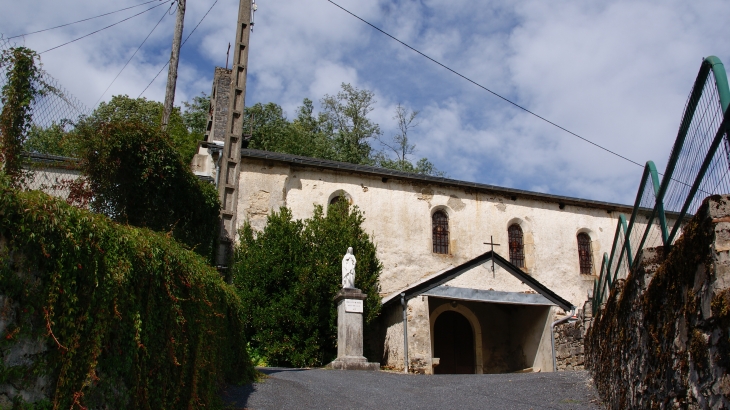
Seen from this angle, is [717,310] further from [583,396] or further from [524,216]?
[524,216]

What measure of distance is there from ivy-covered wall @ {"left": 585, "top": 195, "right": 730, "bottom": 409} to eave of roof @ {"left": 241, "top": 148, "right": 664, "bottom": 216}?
1597 centimetres

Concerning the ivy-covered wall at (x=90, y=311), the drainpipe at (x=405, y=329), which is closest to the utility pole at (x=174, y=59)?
the drainpipe at (x=405, y=329)

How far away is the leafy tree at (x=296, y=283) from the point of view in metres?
17.6

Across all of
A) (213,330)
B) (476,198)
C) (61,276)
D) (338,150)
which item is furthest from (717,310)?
(338,150)

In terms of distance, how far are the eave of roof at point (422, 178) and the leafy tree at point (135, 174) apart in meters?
8.40

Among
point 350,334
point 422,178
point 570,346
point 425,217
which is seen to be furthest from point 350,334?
point 422,178

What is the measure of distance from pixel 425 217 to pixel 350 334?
27.4ft

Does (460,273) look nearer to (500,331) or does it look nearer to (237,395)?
(500,331)

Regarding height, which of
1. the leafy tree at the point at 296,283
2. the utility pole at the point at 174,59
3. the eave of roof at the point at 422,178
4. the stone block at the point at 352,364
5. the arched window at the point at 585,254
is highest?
the utility pole at the point at 174,59

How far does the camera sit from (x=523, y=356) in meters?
19.8

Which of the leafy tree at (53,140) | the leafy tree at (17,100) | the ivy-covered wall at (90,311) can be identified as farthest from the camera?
the leafy tree at (53,140)

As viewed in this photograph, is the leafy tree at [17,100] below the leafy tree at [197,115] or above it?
below

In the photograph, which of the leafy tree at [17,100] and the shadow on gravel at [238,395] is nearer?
the leafy tree at [17,100]

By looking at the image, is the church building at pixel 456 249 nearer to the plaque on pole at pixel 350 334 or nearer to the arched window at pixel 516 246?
the arched window at pixel 516 246
